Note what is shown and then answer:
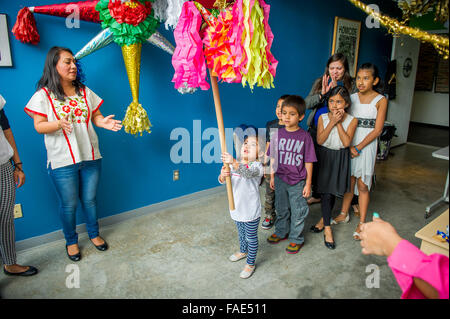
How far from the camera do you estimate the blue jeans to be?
201 cm

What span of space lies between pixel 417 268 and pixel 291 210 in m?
1.41

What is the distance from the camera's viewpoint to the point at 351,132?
2248 millimetres

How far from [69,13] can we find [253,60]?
147 centimetres

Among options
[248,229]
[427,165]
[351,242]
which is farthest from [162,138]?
[427,165]

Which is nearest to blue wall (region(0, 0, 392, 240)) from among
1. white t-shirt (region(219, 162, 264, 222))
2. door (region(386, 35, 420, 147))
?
white t-shirt (region(219, 162, 264, 222))

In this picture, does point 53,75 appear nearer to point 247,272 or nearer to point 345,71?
point 247,272

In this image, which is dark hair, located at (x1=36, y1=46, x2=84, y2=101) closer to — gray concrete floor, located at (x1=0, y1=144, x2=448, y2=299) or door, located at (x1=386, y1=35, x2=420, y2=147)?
gray concrete floor, located at (x1=0, y1=144, x2=448, y2=299)

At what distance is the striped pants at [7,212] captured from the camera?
1.78m

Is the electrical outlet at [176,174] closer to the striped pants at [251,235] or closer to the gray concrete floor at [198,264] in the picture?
the gray concrete floor at [198,264]

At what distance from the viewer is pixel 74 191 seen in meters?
2.07

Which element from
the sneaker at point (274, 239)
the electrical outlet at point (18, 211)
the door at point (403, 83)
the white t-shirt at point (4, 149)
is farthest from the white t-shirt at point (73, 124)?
the door at point (403, 83)

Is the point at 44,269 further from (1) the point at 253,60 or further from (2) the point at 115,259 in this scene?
(1) the point at 253,60

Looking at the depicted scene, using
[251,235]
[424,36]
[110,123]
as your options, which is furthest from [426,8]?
[110,123]

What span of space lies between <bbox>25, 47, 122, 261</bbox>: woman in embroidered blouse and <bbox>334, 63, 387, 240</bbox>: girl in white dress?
1.67m
